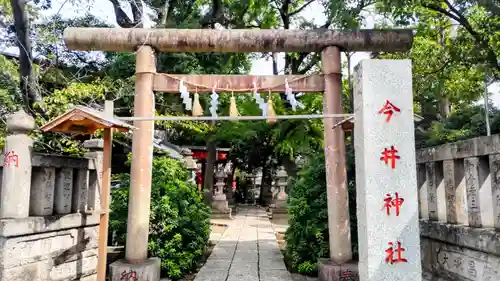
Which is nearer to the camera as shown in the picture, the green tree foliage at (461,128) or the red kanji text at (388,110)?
the red kanji text at (388,110)

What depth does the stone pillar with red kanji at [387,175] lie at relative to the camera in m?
4.28

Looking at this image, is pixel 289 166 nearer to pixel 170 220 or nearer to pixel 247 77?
pixel 170 220

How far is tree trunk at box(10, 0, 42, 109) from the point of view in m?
7.39

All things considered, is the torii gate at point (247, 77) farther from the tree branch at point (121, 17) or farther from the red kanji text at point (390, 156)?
the tree branch at point (121, 17)

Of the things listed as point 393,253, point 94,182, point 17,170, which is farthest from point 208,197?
point 393,253

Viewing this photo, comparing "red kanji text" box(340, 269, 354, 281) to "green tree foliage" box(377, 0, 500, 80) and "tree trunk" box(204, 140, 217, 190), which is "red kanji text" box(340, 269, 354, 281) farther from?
"tree trunk" box(204, 140, 217, 190)

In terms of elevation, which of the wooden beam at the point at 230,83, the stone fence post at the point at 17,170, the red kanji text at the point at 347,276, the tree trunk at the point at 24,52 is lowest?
the red kanji text at the point at 347,276

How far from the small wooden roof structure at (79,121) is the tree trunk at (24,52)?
2252 millimetres

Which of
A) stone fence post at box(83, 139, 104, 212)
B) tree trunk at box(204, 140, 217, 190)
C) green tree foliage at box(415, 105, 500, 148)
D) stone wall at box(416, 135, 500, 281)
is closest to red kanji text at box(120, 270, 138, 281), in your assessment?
stone fence post at box(83, 139, 104, 212)

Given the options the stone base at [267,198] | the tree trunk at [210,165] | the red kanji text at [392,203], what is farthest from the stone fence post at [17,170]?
the stone base at [267,198]

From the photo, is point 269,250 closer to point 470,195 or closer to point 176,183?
point 176,183

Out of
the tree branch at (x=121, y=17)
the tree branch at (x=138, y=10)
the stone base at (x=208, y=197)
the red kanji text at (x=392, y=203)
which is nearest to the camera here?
the red kanji text at (x=392, y=203)

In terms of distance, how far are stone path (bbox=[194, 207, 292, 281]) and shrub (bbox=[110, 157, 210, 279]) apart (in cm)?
48

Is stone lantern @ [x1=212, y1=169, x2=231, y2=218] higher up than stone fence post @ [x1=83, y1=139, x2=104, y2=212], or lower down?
lower down
